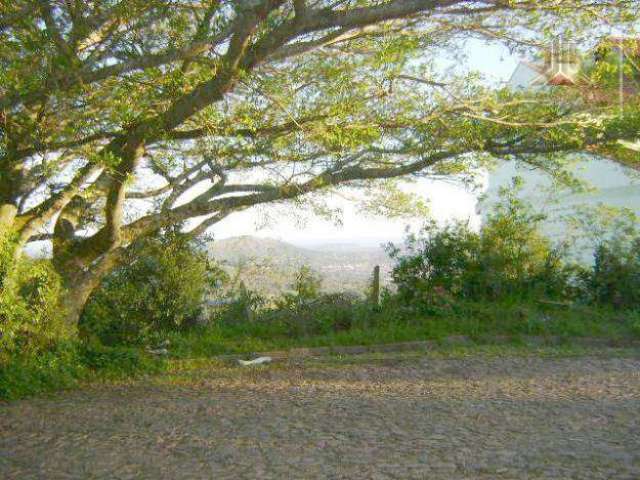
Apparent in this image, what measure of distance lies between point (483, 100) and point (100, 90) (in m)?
6.05

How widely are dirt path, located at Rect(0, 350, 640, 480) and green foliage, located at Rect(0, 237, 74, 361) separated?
108 cm

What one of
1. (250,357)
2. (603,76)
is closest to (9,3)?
(250,357)

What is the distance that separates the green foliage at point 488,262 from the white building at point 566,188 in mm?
745

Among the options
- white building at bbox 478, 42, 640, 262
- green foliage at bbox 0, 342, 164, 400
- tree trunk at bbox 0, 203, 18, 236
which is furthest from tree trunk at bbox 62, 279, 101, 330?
white building at bbox 478, 42, 640, 262

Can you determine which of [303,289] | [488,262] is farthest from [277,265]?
[488,262]

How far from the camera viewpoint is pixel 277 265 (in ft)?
45.6

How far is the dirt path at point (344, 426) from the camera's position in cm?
516

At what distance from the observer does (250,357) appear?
10414mm

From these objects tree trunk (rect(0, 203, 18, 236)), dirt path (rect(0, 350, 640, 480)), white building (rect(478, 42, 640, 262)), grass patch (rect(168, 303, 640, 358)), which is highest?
white building (rect(478, 42, 640, 262))

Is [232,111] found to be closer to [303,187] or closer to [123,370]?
[303,187]

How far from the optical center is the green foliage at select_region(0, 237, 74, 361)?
8.30m

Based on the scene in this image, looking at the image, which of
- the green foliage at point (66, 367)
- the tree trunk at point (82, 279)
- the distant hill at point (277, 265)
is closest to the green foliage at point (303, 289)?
the distant hill at point (277, 265)

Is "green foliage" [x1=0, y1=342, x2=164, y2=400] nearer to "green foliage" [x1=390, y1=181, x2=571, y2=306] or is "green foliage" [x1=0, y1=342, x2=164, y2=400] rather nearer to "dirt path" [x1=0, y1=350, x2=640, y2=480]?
"dirt path" [x1=0, y1=350, x2=640, y2=480]

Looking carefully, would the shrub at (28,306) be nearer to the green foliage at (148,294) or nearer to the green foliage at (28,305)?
the green foliage at (28,305)
